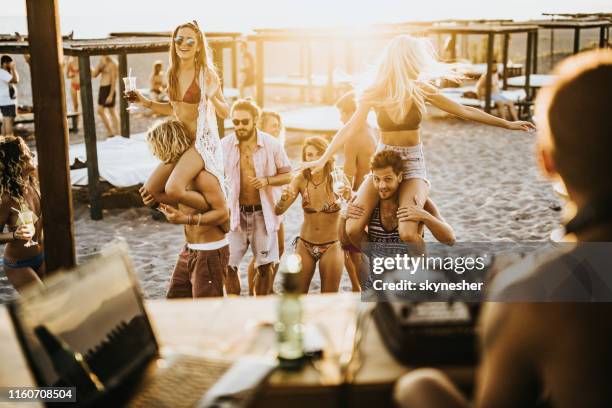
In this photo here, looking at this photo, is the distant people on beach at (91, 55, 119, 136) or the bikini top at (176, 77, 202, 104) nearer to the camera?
the bikini top at (176, 77, 202, 104)

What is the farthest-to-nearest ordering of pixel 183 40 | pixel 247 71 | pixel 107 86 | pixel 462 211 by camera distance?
1. pixel 247 71
2. pixel 107 86
3. pixel 462 211
4. pixel 183 40

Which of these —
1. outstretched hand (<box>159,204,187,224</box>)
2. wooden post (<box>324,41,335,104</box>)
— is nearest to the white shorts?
outstretched hand (<box>159,204,187,224</box>)

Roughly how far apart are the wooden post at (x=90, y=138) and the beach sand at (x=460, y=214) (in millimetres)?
237

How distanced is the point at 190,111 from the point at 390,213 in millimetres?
1771

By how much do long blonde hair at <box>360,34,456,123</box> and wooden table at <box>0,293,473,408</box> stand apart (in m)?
1.91

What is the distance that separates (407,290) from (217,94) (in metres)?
4.02

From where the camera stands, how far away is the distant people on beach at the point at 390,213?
4609mm

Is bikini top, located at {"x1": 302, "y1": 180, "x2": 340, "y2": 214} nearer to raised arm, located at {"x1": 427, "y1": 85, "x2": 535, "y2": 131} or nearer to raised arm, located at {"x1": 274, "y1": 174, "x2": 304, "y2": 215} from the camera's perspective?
raised arm, located at {"x1": 274, "y1": 174, "x2": 304, "y2": 215}

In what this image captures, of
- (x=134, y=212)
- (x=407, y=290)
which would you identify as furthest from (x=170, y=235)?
(x=407, y=290)

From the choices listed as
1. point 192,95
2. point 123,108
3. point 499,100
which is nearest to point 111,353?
point 192,95

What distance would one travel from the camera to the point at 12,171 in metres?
5.03

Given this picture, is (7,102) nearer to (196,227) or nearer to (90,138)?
(90,138)

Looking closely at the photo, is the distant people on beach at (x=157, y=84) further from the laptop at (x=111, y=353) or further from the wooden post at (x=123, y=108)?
the laptop at (x=111, y=353)

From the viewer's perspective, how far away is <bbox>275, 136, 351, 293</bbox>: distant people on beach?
18.3ft
